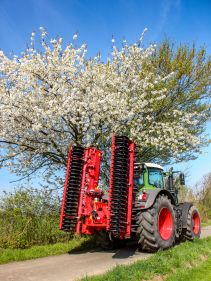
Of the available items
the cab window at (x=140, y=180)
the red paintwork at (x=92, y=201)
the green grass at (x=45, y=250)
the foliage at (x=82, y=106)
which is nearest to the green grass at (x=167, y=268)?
the red paintwork at (x=92, y=201)

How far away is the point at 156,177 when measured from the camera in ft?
37.4

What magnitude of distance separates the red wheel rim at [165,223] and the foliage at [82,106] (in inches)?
205

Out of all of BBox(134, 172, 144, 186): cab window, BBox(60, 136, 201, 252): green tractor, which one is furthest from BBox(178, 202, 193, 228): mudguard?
BBox(134, 172, 144, 186): cab window

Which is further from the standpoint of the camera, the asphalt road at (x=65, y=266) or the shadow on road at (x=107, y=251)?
the shadow on road at (x=107, y=251)

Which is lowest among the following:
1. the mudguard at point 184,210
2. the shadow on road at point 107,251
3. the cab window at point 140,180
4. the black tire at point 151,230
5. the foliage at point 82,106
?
the shadow on road at point 107,251

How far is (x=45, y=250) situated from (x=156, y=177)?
4.31 meters

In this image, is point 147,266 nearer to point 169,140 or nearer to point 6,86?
point 169,140

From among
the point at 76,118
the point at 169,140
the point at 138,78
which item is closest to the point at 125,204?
the point at 76,118

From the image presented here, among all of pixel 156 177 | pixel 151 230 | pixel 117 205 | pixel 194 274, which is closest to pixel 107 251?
pixel 151 230

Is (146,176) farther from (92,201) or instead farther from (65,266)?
(65,266)

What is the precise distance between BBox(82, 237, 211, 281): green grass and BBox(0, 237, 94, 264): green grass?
2.94 meters

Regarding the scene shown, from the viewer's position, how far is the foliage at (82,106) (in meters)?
14.0

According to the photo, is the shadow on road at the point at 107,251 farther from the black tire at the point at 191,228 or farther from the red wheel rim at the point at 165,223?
the black tire at the point at 191,228

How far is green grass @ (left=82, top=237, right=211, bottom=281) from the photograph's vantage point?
255 inches
